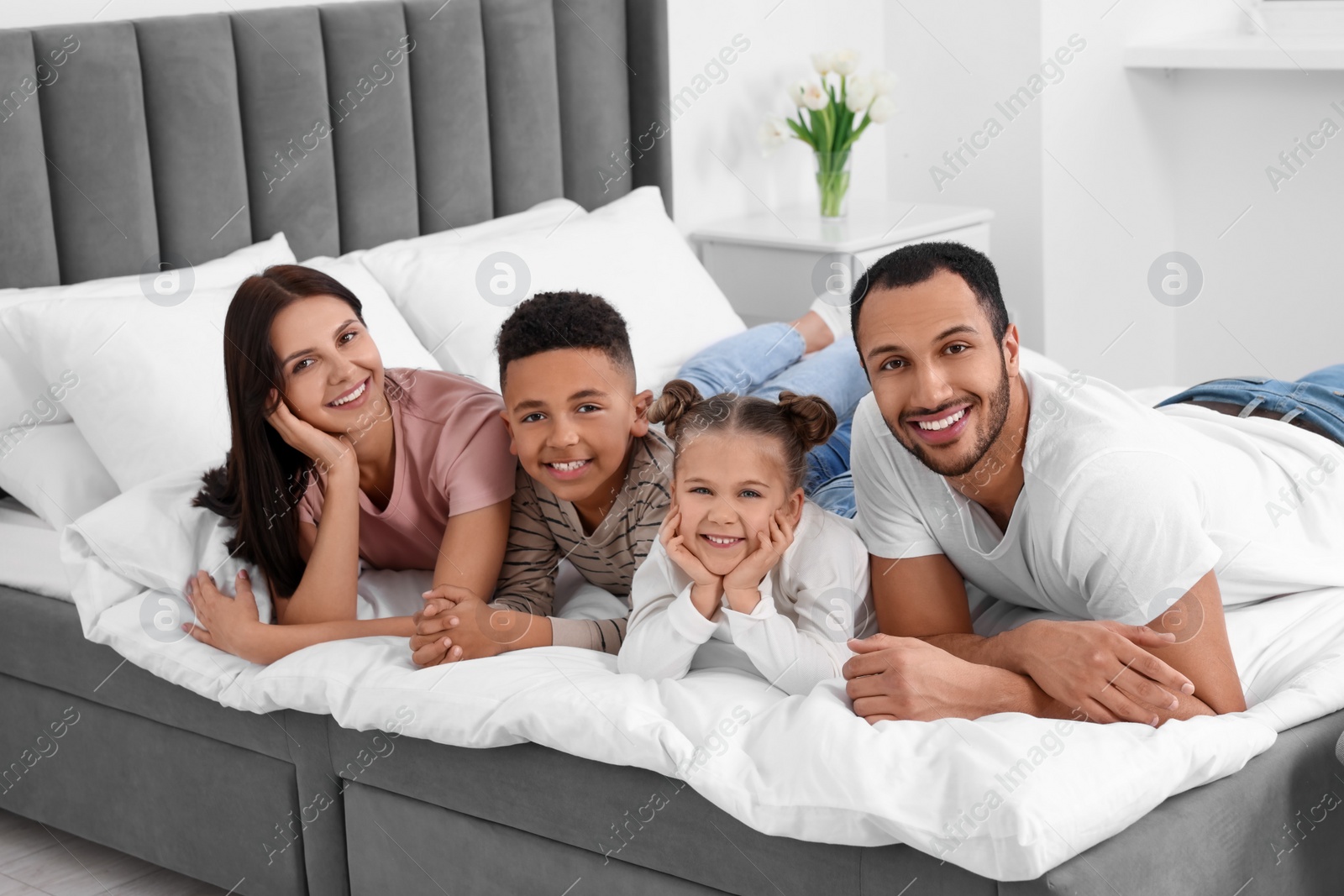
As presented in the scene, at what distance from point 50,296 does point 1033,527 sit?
1.48 metres

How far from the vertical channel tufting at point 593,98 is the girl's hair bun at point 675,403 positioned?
1448 mm

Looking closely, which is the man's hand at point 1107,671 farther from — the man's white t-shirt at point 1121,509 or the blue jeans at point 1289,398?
the blue jeans at point 1289,398

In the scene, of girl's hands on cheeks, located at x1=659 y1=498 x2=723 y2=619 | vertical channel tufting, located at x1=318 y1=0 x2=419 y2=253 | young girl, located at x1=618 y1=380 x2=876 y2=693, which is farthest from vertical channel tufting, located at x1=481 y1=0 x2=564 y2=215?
girl's hands on cheeks, located at x1=659 y1=498 x2=723 y2=619

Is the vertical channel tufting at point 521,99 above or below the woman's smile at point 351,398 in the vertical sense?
above

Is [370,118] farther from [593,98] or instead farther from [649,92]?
[649,92]

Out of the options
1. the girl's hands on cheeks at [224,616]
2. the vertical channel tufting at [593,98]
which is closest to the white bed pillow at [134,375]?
the girl's hands on cheeks at [224,616]

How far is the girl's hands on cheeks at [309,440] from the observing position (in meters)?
1.62

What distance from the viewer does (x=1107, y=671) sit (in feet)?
4.22

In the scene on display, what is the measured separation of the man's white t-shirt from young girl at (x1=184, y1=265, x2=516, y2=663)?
18.4 inches

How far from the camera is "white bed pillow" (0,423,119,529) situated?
1.96 meters

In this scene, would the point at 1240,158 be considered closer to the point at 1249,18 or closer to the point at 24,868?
the point at 1249,18

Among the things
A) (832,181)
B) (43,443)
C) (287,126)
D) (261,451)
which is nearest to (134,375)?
(43,443)

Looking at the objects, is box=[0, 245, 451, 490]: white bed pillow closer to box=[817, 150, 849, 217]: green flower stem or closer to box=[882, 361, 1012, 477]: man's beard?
box=[882, 361, 1012, 477]: man's beard

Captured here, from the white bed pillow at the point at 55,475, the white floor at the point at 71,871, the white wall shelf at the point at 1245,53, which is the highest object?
the white wall shelf at the point at 1245,53
